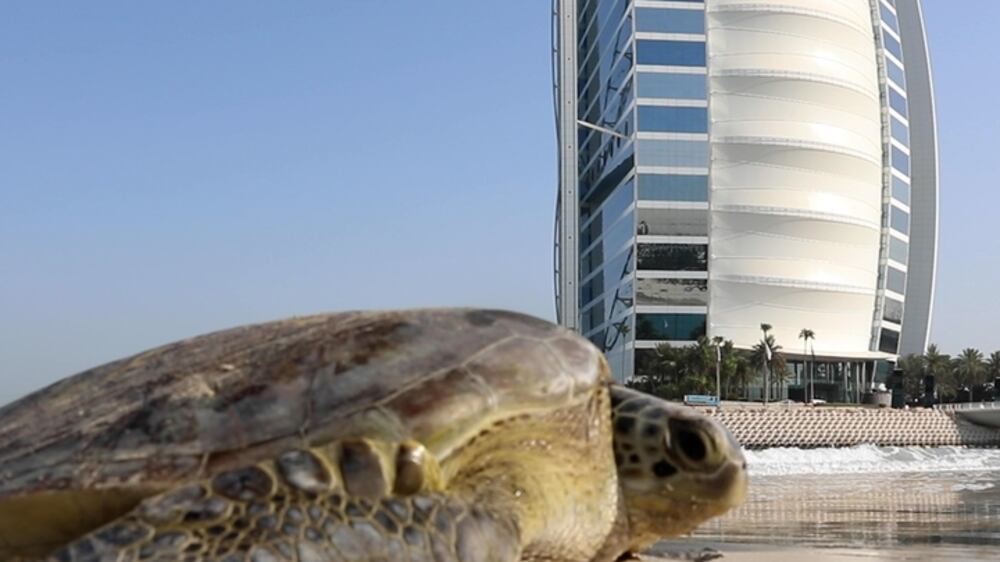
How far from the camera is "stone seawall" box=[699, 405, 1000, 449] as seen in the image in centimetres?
5503

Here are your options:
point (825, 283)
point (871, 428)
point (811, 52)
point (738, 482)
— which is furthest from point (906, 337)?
point (738, 482)

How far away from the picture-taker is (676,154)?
83.8 metres

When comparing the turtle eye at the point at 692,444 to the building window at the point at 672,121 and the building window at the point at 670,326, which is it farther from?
the building window at the point at 672,121

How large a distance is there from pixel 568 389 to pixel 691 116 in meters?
83.7

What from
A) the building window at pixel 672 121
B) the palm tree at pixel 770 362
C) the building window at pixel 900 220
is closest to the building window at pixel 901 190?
the building window at pixel 900 220

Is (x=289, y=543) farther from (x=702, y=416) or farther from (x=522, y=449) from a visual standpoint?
(x=702, y=416)

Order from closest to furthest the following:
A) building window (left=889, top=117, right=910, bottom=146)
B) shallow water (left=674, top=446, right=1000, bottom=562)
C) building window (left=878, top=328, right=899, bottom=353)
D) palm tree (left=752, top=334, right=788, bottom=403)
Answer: shallow water (left=674, top=446, right=1000, bottom=562) → palm tree (left=752, top=334, right=788, bottom=403) → building window (left=878, top=328, right=899, bottom=353) → building window (left=889, top=117, right=910, bottom=146)

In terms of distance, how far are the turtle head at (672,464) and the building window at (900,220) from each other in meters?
91.3

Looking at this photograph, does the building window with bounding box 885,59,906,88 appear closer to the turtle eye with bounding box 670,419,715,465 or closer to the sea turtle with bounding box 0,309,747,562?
the turtle eye with bounding box 670,419,715,465

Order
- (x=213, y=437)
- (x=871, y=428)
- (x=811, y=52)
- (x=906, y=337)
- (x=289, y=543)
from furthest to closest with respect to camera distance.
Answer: (x=906, y=337) → (x=811, y=52) → (x=871, y=428) → (x=213, y=437) → (x=289, y=543)

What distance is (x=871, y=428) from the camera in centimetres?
5816

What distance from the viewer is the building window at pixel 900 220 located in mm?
89188

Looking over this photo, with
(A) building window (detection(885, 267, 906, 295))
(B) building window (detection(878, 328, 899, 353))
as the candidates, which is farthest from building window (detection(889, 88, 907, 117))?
(B) building window (detection(878, 328, 899, 353))

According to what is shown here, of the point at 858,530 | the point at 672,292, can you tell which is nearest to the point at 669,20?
the point at 672,292
